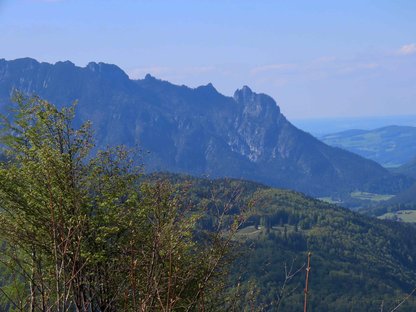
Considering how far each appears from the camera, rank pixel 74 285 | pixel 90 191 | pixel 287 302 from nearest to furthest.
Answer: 1. pixel 74 285
2. pixel 90 191
3. pixel 287 302

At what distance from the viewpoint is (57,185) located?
1320cm

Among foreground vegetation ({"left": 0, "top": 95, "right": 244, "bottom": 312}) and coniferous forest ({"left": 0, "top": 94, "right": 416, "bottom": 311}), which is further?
foreground vegetation ({"left": 0, "top": 95, "right": 244, "bottom": 312})

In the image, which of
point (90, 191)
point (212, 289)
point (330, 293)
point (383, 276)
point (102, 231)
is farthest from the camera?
point (383, 276)

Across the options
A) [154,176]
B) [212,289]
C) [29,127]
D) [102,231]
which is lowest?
[212,289]

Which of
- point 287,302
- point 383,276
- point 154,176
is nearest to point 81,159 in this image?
point 154,176

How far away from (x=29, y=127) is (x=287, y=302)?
141531 mm

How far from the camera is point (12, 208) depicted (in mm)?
13703

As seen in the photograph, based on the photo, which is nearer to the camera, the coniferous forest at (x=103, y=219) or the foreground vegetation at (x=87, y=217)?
the coniferous forest at (x=103, y=219)

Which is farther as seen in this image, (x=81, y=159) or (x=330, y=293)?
(x=330, y=293)

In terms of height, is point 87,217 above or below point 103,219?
above

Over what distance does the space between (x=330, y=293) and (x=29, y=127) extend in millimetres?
164783

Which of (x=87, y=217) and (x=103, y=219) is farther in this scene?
(x=103, y=219)

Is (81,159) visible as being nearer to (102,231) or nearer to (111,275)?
(102,231)

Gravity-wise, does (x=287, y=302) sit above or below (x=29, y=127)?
below
